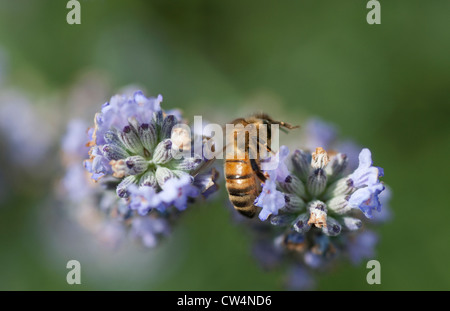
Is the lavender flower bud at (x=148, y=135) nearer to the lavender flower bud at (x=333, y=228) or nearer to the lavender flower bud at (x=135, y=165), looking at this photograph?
the lavender flower bud at (x=135, y=165)

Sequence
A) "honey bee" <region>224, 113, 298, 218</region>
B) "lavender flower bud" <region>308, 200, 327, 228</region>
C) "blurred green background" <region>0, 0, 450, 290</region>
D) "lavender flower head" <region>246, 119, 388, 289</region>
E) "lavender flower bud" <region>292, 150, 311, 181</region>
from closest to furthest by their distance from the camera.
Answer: "lavender flower head" <region>246, 119, 388, 289</region> → "lavender flower bud" <region>308, 200, 327, 228</region> → "honey bee" <region>224, 113, 298, 218</region> → "lavender flower bud" <region>292, 150, 311, 181</region> → "blurred green background" <region>0, 0, 450, 290</region>

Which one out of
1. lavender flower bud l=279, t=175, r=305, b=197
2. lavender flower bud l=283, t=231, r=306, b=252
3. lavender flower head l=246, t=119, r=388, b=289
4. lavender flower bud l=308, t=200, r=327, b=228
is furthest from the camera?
lavender flower bud l=283, t=231, r=306, b=252

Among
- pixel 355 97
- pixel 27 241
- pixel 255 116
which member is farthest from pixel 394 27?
pixel 27 241

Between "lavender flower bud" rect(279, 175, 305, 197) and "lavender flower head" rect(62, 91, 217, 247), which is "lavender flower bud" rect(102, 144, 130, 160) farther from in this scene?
"lavender flower bud" rect(279, 175, 305, 197)

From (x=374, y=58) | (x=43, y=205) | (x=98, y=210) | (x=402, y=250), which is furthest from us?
(x=374, y=58)

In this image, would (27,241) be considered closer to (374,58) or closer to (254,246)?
(254,246)

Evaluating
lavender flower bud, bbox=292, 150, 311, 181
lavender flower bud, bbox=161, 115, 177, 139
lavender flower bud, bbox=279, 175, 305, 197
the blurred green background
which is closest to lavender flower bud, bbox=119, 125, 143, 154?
lavender flower bud, bbox=161, 115, 177, 139
